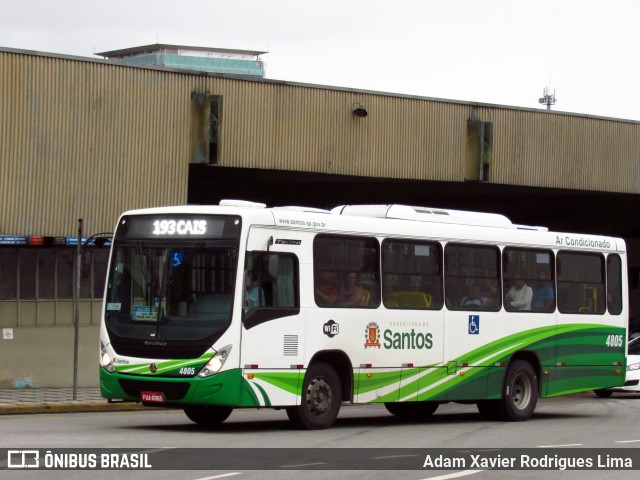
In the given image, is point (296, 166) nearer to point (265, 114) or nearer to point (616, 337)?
point (265, 114)

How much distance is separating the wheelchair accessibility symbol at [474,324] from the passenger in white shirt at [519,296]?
0.80 m

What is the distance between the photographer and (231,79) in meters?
28.8

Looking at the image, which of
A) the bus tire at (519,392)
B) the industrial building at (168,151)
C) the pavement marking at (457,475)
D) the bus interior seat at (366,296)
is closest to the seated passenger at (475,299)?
the bus tire at (519,392)

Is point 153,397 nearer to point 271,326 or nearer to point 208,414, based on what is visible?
point 271,326

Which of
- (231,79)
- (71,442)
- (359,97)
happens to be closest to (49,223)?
(231,79)

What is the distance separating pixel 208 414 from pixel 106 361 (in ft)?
6.45

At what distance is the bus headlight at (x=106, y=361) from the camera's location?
1675 cm

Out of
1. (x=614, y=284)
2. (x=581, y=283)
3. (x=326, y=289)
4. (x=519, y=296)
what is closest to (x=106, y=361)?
(x=326, y=289)

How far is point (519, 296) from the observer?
825 inches

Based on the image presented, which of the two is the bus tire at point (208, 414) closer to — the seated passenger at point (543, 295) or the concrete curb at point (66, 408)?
the concrete curb at point (66, 408)

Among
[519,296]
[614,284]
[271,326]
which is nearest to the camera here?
[271,326]

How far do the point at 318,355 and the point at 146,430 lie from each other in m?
2.48

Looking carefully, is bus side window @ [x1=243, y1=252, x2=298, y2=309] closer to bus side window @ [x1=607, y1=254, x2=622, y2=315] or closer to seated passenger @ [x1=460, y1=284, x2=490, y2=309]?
seated passenger @ [x1=460, y1=284, x2=490, y2=309]

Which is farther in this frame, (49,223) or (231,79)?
(231,79)
